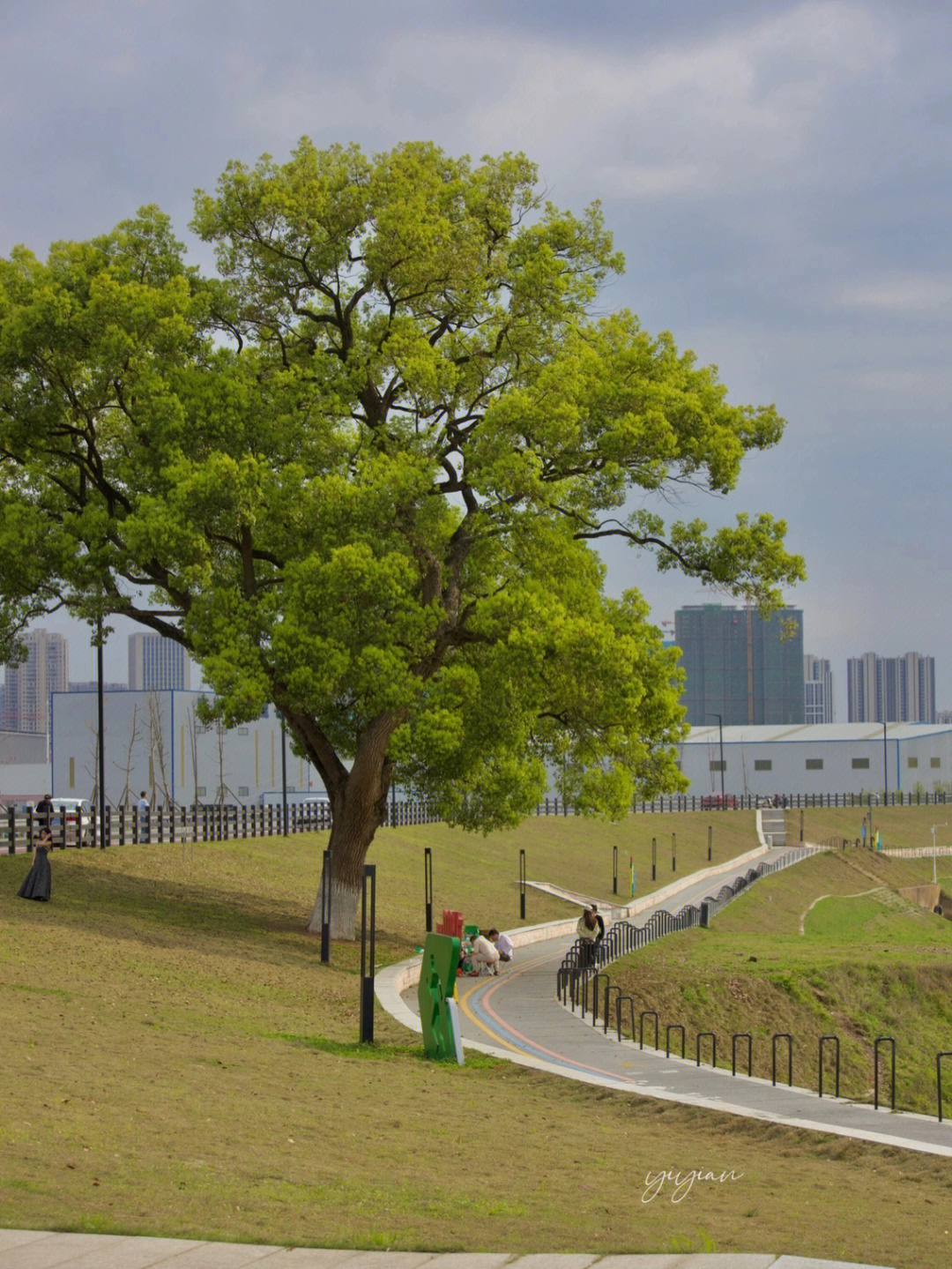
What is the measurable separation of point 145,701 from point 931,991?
60.3 metres

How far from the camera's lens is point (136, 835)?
124ft

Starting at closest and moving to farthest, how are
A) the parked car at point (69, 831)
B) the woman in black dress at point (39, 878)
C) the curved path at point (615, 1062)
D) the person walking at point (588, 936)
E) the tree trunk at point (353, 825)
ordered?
the curved path at point (615, 1062) < the woman in black dress at point (39, 878) < the person walking at point (588, 936) < the tree trunk at point (353, 825) < the parked car at point (69, 831)

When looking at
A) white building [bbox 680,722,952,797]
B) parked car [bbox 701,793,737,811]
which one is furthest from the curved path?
white building [bbox 680,722,952,797]

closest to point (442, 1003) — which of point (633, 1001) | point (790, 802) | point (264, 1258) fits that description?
point (633, 1001)

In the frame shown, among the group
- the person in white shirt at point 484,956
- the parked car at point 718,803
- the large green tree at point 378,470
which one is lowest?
the parked car at point 718,803

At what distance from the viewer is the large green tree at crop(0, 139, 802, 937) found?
2670cm

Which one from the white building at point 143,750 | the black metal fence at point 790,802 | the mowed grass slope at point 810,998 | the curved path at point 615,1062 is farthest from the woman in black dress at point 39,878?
the black metal fence at point 790,802

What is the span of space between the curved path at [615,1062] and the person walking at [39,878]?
659cm

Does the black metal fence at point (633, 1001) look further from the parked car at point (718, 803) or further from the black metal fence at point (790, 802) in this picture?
the parked car at point (718, 803)

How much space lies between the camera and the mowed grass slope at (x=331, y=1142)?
29.0ft

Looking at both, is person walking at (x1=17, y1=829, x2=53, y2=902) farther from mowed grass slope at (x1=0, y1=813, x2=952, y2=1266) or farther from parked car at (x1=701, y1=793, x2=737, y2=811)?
parked car at (x1=701, y1=793, x2=737, y2=811)

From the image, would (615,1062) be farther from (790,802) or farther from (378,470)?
(790,802)

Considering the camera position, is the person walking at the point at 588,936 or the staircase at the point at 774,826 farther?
the staircase at the point at 774,826

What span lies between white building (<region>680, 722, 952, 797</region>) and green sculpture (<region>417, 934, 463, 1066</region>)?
329ft
